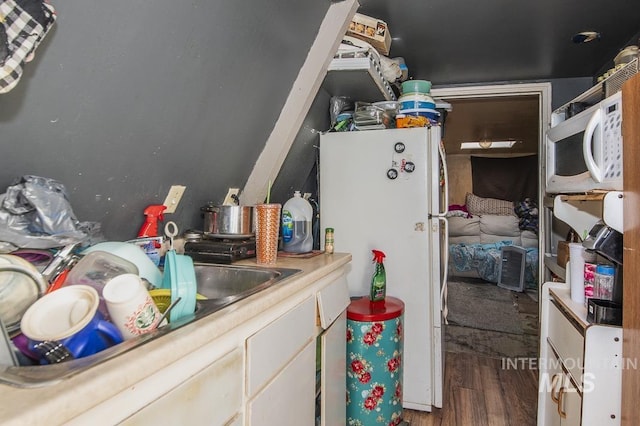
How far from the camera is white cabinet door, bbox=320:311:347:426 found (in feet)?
4.59

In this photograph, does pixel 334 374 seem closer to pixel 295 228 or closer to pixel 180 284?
pixel 295 228

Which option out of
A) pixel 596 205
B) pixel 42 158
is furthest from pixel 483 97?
pixel 42 158

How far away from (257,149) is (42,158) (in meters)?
0.98

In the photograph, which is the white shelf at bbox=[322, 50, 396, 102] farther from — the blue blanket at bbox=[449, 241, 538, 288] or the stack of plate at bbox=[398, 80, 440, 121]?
the blue blanket at bbox=[449, 241, 538, 288]

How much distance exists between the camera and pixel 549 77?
274 centimetres

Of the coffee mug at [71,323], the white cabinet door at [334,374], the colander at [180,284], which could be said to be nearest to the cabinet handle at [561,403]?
the white cabinet door at [334,374]

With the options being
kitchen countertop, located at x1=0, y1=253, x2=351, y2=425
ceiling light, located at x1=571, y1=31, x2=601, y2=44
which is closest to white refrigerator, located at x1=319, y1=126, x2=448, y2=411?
ceiling light, located at x1=571, y1=31, x2=601, y2=44

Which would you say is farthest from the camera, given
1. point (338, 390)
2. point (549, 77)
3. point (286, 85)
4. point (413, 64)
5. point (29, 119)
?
point (549, 77)

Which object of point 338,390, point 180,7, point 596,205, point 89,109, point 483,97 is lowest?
point 338,390

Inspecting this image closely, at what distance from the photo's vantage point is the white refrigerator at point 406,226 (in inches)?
81.0

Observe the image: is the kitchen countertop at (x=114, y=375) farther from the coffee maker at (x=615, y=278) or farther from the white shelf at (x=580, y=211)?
the white shelf at (x=580, y=211)

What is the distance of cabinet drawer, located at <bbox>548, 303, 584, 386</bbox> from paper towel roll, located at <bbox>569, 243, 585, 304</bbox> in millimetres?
87

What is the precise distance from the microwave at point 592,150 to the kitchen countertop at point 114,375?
1127mm

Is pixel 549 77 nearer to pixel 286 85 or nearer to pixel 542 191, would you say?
pixel 542 191
